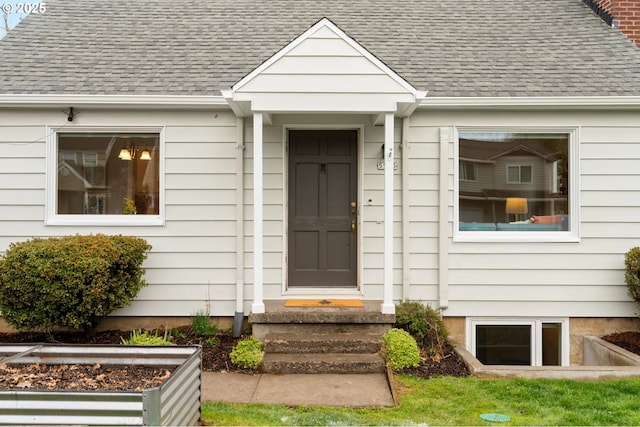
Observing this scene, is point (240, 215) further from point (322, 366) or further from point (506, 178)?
point (506, 178)

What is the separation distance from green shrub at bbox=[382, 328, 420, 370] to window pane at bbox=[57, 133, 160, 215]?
135 inches

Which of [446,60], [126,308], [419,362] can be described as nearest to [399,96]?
[446,60]

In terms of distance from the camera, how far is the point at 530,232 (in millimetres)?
6383

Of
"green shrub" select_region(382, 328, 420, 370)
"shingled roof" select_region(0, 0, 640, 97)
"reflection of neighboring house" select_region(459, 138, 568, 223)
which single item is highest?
"shingled roof" select_region(0, 0, 640, 97)

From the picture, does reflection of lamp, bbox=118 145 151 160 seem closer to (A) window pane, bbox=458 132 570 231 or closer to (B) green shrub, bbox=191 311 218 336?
(B) green shrub, bbox=191 311 218 336

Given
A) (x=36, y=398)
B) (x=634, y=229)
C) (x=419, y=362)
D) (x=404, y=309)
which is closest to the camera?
(x=36, y=398)

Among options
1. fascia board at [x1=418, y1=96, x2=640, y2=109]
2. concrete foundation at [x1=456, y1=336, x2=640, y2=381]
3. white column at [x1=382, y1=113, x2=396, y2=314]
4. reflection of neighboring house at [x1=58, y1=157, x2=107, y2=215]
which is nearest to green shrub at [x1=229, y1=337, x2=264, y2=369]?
white column at [x1=382, y1=113, x2=396, y2=314]

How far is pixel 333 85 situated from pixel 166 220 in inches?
109

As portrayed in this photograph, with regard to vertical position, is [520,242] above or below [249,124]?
below

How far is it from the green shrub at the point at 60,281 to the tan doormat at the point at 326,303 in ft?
6.65

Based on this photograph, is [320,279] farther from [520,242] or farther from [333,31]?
[333,31]

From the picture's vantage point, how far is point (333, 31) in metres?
5.48

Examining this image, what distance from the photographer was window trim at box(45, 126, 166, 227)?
20.6 feet

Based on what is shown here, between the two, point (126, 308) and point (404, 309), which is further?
point (126, 308)
